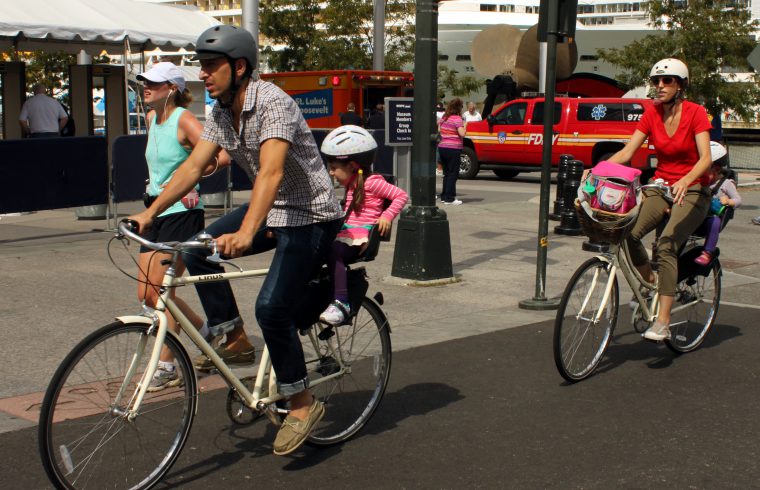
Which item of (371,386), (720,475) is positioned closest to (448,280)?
(371,386)

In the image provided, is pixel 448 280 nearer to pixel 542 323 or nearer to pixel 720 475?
pixel 542 323

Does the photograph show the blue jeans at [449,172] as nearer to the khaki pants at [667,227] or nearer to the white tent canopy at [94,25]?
the white tent canopy at [94,25]

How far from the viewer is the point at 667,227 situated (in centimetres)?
664

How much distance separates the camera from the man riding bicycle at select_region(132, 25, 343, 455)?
14.1 feet

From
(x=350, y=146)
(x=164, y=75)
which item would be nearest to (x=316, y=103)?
(x=164, y=75)

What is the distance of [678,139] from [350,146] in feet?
8.26

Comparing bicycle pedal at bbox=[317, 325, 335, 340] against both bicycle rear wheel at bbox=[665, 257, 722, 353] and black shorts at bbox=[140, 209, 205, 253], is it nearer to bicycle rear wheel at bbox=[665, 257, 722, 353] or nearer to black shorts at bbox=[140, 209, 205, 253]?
black shorts at bbox=[140, 209, 205, 253]

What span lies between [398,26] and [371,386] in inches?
1580

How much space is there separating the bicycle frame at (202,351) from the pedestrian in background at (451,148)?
40.6 ft

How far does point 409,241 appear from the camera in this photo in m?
9.44

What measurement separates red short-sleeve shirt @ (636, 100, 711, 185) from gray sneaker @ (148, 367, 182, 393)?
11.8 ft

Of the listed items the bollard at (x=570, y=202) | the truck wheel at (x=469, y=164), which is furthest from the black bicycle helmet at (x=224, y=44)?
the truck wheel at (x=469, y=164)

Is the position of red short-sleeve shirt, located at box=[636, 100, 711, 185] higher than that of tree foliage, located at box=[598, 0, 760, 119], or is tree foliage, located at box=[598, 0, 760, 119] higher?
tree foliage, located at box=[598, 0, 760, 119]

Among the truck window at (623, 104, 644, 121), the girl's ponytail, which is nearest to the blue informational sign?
the truck window at (623, 104, 644, 121)
